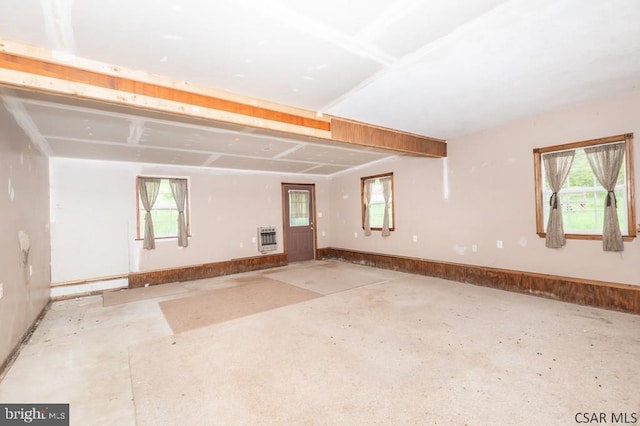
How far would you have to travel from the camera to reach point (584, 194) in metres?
3.79

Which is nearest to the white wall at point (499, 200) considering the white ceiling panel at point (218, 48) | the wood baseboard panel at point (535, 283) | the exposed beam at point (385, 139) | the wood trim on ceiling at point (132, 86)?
the wood baseboard panel at point (535, 283)

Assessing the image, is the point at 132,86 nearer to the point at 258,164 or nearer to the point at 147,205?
the point at 147,205

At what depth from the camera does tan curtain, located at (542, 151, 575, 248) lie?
3.88 meters

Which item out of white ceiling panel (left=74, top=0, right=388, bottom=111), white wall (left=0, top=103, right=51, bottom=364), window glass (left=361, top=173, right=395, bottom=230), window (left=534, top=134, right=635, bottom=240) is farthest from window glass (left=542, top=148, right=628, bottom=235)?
A: white wall (left=0, top=103, right=51, bottom=364)

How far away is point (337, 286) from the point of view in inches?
200

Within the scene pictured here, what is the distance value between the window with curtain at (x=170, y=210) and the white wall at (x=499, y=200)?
4237 mm

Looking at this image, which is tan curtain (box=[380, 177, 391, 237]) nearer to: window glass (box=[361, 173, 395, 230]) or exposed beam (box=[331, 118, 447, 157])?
window glass (box=[361, 173, 395, 230])

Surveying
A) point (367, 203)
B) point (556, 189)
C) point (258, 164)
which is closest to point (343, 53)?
point (556, 189)

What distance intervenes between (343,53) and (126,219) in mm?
5198

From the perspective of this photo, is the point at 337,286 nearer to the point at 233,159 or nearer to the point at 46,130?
the point at 233,159

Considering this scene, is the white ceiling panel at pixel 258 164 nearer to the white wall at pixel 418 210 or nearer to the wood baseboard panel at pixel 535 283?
the white wall at pixel 418 210

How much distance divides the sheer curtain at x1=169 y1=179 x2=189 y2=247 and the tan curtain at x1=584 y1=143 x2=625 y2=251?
22.0ft

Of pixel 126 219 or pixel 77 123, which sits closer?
pixel 77 123

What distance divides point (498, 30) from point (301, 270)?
5.52 meters
